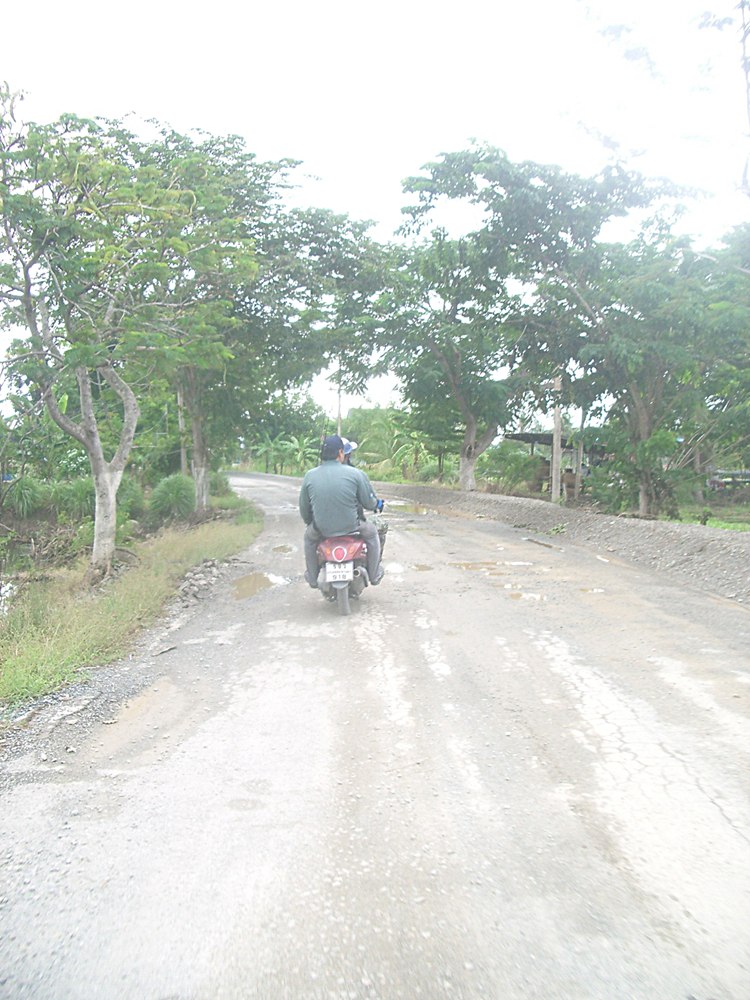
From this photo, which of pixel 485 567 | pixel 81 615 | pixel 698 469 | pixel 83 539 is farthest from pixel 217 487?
pixel 81 615

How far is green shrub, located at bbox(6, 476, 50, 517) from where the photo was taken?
65.1 ft

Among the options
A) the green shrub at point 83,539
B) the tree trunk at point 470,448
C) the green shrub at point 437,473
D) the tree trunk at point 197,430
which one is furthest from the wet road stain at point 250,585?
the green shrub at point 437,473

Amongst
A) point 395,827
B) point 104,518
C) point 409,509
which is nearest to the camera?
point 395,827

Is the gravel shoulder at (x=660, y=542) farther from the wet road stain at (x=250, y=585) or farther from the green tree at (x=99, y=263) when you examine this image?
the green tree at (x=99, y=263)

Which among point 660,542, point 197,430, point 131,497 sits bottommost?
point 131,497

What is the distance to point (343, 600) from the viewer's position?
7.86m

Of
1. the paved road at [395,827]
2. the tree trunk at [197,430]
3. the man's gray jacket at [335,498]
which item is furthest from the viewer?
the tree trunk at [197,430]

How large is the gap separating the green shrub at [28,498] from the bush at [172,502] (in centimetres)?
340

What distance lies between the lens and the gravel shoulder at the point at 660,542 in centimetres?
991

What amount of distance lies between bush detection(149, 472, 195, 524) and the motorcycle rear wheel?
634 inches

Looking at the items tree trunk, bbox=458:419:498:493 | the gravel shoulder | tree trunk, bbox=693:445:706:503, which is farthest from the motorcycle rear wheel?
tree trunk, bbox=458:419:498:493

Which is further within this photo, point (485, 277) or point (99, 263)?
point (485, 277)

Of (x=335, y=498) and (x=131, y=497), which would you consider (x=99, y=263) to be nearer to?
(x=335, y=498)

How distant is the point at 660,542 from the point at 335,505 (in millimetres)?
6536
